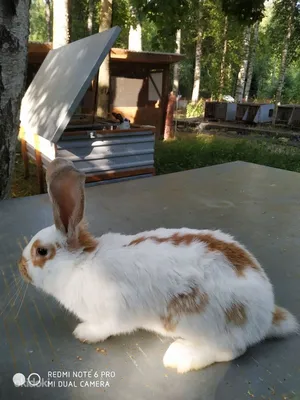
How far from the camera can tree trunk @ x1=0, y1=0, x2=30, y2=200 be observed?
202 centimetres

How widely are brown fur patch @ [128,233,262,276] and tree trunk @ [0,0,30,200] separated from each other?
5.04 feet

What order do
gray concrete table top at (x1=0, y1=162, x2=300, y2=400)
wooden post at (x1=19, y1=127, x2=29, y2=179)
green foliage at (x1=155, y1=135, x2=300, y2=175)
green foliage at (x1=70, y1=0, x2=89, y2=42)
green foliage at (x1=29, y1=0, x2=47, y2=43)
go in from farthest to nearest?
green foliage at (x1=29, y1=0, x2=47, y2=43), green foliage at (x1=70, y1=0, x2=89, y2=42), green foliage at (x1=155, y1=135, x2=300, y2=175), wooden post at (x1=19, y1=127, x2=29, y2=179), gray concrete table top at (x1=0, y1=162, x2=300, y2=400)

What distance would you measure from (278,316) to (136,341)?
44cm

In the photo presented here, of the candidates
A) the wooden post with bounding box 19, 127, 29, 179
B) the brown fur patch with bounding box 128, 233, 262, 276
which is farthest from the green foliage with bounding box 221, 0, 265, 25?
the brown fur patch with bounding box 128, 233, 262, 276

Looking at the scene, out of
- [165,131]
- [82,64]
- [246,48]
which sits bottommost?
[165,131]

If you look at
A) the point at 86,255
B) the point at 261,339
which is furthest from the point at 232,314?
the point at 86,255

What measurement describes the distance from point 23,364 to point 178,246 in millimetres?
537

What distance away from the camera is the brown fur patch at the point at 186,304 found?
94 cm

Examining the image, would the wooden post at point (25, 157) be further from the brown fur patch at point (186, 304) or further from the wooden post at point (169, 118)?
the wooden post at point (169, 118)

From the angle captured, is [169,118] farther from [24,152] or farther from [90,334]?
[90,334]

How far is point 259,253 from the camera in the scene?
1.56 meters

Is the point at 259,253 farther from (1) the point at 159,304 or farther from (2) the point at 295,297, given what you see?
(1) the point at 159,304

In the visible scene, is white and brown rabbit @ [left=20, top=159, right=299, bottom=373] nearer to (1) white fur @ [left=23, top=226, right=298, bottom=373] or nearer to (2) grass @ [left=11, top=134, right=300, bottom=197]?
(1) white fur @ [left=23, top=226, right=298, bottom=373]

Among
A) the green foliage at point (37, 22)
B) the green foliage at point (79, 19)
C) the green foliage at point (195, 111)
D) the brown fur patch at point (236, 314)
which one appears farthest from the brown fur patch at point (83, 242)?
the green foliage at point (37, 22)
